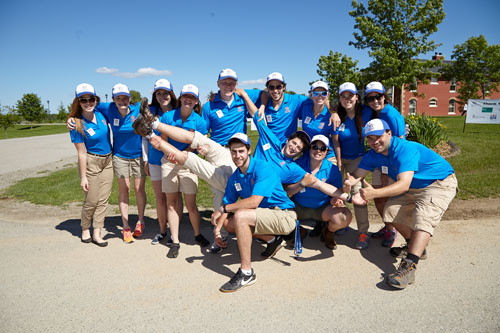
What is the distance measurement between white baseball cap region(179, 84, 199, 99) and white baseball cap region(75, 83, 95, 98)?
1.31 metres

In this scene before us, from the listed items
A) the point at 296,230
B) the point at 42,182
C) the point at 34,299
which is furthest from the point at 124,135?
the point at 42,182

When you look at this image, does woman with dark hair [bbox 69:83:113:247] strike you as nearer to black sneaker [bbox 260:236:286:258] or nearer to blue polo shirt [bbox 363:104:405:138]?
black sneaker [bbox 260:236:286:258]

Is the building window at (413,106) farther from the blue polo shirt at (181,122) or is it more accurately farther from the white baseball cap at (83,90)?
the white baseball cap at (83,90)

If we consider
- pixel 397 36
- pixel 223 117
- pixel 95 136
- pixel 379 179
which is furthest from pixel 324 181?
pixel 397 36

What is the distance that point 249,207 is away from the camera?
3531mm

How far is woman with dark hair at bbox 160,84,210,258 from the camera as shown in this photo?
423 centimetres

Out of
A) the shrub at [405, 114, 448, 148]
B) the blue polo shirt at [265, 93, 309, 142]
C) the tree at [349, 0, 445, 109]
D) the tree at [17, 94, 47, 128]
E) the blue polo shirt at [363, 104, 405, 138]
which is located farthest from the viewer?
the tree at [17, 94, 47, 128]

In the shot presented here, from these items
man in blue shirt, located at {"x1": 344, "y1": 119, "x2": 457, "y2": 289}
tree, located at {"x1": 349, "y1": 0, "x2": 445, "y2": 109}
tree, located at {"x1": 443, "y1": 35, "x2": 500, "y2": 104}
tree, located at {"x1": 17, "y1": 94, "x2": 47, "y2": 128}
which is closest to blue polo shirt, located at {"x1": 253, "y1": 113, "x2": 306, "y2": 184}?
man in blue shirt, located at {"x1": 344, "y1": 119, "x2": 457, "y2": 289}

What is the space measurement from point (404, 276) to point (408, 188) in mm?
958

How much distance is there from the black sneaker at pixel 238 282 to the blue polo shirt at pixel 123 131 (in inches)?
95.2

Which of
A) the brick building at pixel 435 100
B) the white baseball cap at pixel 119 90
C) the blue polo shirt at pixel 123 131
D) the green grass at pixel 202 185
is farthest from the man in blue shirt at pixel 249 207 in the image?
the brick building at pixel 435 100

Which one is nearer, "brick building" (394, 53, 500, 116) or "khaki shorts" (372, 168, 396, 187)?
"khaki shorts" (372, 168, 396, 187)

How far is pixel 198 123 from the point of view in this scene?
4.31 metres

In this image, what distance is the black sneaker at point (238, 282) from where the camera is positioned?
3246mm
